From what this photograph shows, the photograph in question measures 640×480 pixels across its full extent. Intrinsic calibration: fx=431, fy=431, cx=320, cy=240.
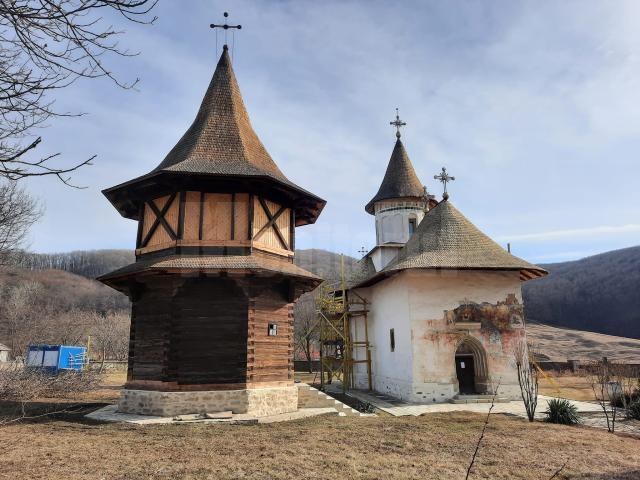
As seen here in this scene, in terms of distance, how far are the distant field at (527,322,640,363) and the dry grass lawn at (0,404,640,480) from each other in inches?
1627

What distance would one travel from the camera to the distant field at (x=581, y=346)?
47.2 m

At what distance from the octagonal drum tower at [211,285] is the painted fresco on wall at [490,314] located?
20.8ft

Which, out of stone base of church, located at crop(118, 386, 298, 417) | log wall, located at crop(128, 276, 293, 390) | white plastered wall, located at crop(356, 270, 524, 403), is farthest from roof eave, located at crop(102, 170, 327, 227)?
stone base of church, located at crop(118, 386, 298, 417)

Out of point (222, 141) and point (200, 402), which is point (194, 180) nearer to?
point (222, 141)

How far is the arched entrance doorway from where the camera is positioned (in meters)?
16.7

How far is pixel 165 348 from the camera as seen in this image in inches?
474

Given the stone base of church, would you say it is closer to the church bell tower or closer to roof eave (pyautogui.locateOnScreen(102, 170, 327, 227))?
roof eave (pyautogui.locateOnScreen(102, 170, 327, 227))

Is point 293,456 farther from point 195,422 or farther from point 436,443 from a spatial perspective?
point 195,422

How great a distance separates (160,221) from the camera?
1325 centimetres

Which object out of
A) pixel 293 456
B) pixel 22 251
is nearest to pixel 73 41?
pixel 293 456

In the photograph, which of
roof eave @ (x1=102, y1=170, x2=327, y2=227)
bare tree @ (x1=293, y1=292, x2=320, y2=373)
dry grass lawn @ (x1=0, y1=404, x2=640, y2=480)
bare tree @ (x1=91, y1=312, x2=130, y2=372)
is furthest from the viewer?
bare tree @ (x1=293, y1=292, x2=320, y2=373)

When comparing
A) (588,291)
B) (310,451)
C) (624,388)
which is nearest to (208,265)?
(310,451)

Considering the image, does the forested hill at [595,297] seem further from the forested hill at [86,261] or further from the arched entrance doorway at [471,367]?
the forested hill at [86,261]

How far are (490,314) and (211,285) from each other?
35.8 ft
